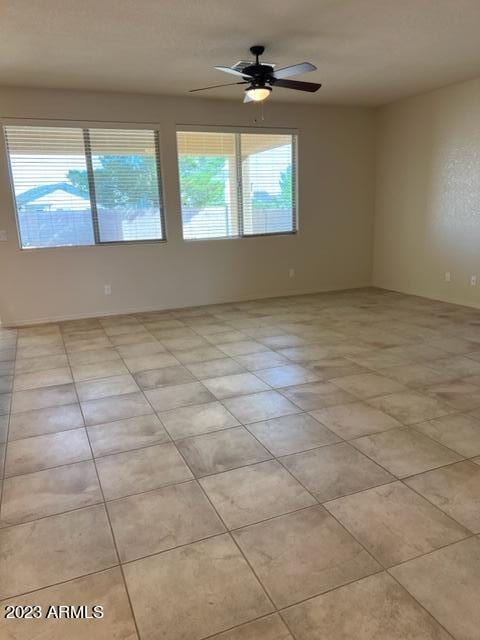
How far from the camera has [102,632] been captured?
1.45 meters

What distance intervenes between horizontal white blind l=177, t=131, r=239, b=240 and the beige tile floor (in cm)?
263

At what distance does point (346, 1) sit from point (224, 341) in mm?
3002

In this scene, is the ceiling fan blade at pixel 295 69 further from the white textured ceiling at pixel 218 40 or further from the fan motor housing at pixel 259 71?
the white textured ceiling at pixel 218 40

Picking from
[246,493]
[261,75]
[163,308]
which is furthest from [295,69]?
[163,308]

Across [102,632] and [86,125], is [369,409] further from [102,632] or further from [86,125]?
[86,125]

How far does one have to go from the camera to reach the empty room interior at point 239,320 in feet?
5.43

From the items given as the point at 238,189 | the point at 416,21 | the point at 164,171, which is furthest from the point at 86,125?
the point at 416,21

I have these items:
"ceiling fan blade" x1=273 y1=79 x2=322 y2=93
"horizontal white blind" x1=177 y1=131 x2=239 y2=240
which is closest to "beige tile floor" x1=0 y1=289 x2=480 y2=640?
"ceiling fan blade" x1=273 y1=79 x2=322 y2=93

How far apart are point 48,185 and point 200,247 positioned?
6.68 feet

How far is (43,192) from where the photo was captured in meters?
5.51

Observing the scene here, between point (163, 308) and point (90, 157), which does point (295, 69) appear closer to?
point (90, 157)

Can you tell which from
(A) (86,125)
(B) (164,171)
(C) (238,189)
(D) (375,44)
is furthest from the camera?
(C) (238,189)

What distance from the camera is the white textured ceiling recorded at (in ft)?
10.9

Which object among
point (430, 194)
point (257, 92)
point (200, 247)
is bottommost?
point (200, 247)
